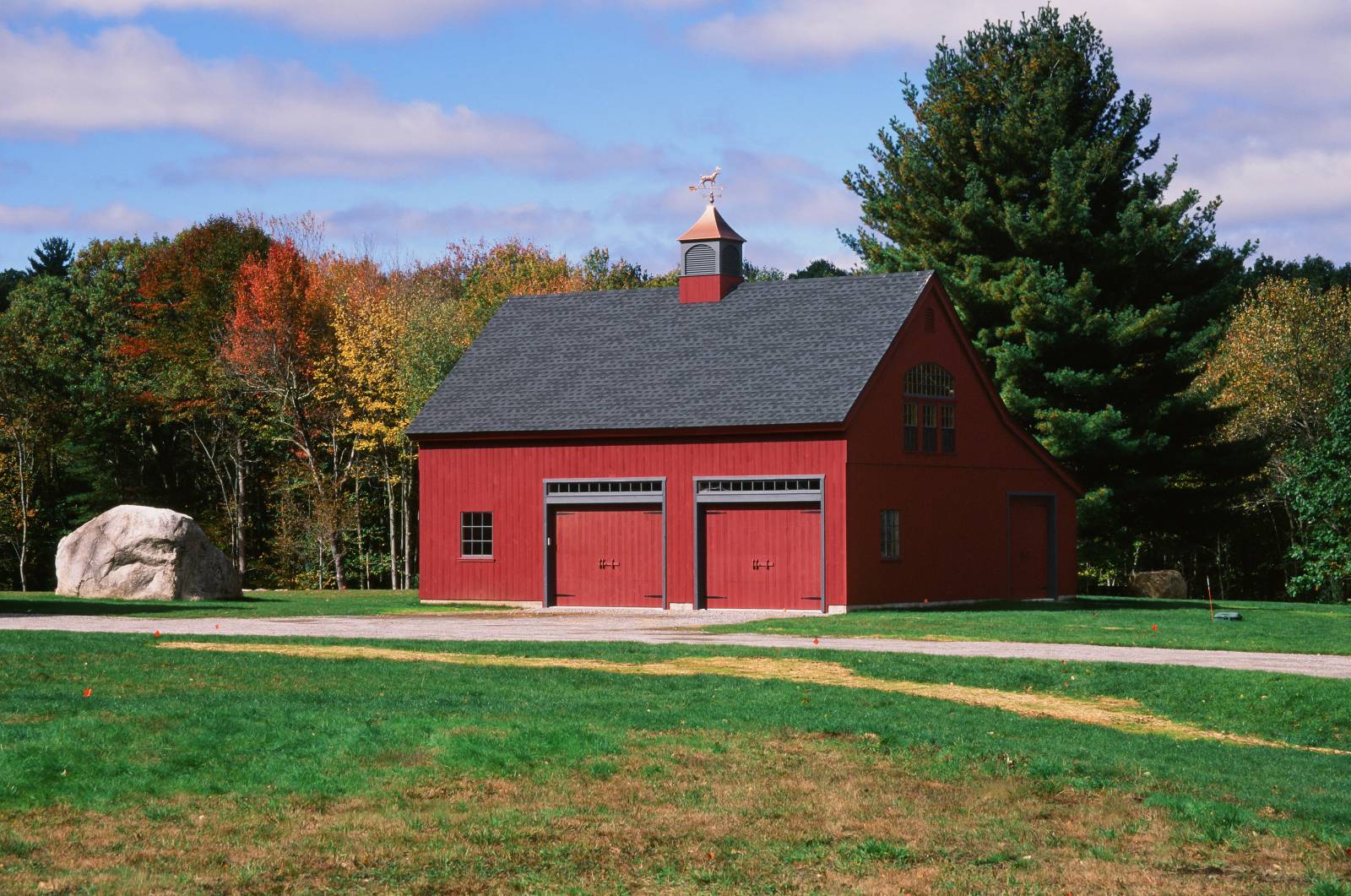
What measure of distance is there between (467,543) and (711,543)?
647 centimetres

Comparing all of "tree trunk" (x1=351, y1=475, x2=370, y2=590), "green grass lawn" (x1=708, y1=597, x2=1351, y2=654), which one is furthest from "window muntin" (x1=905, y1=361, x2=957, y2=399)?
"tree trunk" (x1=351, y1=475, x2=370, y2=590)

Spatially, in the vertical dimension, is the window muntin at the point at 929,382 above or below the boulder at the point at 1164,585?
above

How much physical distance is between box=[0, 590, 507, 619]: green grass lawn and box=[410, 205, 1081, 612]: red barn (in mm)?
1953

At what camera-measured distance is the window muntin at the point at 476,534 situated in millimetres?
38281

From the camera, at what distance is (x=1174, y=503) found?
157 feet

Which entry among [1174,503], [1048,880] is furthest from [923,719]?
[1174,503]

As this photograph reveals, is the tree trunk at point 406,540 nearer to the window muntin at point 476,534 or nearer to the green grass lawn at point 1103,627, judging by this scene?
the window muntin at point 476,534

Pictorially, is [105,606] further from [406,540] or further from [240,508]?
[240,508]

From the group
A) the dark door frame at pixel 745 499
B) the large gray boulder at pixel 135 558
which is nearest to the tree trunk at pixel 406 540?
the large gray boulder at pixel 135 558

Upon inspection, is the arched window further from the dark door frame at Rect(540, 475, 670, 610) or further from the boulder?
the boulder

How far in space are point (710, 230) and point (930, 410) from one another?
7.39 metres

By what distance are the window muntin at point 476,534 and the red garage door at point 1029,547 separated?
40.7 ft

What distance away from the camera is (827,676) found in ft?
59.9

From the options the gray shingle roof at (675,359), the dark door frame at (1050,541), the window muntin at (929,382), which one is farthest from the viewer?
the dark door frame at (1050,541)
